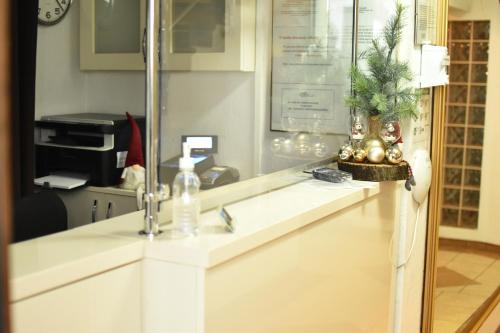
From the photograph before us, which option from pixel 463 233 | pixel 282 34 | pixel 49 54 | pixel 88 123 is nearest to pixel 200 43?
pixel 282 34

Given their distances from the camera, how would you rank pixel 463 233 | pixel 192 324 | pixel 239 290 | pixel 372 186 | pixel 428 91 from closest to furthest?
pixel 192 324 < pixel 239 290 < pixel 372 186 < pixel 428 91 < pixel 463 233

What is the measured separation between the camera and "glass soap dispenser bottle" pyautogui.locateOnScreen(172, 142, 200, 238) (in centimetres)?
143

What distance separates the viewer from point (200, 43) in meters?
2.46

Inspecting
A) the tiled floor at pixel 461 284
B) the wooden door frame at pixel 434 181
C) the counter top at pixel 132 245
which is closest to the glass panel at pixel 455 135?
the tiled floor at pixel 461 284

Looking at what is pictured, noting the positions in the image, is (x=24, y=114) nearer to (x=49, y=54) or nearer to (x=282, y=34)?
(x=282, y=34)

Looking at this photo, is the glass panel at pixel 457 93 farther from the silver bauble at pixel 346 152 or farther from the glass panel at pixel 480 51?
the silver bauble at pixel 346 152

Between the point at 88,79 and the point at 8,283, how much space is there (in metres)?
3.75

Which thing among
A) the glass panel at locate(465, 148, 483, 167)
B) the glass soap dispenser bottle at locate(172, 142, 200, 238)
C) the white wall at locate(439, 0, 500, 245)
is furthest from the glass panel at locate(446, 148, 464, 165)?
the glass soap dispenser bottle at locate(172, 142, 200, 238)

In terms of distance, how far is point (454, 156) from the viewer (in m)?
5.57

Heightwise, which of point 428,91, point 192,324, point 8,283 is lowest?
point 192,324

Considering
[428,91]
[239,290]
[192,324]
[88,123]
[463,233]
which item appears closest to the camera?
[192,324]

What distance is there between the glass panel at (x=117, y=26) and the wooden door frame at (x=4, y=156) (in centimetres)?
316

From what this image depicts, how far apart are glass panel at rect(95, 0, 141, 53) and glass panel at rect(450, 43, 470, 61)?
2.94 meters

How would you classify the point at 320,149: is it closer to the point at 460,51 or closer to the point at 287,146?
the point at 287,146
